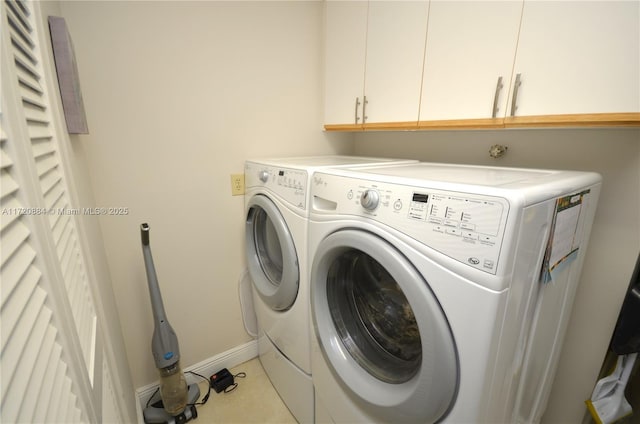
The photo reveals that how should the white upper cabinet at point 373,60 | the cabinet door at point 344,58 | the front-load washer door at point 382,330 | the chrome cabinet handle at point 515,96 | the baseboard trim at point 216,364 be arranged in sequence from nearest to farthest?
the front-load washer door at point 382,330, the chrome cabinet handle at point 515,96, the white upper cabinet at point 373,60, the cabinet door at point 344,58, the baseboard trim at point 216,364

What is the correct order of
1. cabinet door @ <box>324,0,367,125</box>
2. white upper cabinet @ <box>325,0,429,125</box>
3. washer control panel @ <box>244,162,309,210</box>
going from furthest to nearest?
cabinet door @ <box>324,0,367,125</box> < white upper cabinet @ <box>325,0,429,125</box> < washer control panel @ <box>244,162,309,210</box>

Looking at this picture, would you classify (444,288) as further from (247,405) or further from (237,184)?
(247,405)

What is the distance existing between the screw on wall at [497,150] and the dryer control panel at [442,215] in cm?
74

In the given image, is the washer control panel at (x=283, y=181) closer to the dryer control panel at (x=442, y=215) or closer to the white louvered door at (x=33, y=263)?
the dryer control panel at (x=442, y=215)

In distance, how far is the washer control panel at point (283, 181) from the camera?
1.04 m

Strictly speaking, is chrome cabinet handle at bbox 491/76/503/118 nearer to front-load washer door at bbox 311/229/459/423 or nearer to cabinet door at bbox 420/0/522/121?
cabinet door at bbox 420/0/522/121

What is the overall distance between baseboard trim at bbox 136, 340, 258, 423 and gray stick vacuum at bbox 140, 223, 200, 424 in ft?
0.20

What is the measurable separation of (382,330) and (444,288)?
1.47 ft

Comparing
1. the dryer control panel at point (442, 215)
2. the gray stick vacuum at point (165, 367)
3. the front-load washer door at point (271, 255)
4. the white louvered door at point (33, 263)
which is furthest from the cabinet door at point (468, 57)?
the gray stick vacuum at point (165, 367)

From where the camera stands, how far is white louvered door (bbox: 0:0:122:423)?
1.10 feet

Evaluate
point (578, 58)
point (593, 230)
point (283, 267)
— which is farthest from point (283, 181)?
point (593, 230)

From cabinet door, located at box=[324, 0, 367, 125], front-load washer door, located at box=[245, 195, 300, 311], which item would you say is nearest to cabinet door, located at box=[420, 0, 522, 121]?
cabinet door, located at box=[324, 0, 367, 125]

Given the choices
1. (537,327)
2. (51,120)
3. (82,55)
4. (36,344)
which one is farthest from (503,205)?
(82,55)

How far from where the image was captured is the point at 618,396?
0.99 metres
